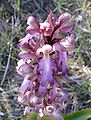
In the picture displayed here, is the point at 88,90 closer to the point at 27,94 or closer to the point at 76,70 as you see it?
the point at 76,70

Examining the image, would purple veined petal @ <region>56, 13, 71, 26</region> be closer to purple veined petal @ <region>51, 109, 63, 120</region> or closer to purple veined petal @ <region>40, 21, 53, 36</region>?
purple veined petal @ <region>40, 21, 53, 36</region>

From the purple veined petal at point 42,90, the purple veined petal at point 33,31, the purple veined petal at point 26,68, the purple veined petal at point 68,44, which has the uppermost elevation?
the purple veined petal at point 33,31

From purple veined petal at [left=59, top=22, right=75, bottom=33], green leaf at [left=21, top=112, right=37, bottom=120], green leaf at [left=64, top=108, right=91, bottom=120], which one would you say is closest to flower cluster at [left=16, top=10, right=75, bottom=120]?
purple veined petal at [left=59, top=22, right=75, bottom=33]

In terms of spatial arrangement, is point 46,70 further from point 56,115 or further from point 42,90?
point 56,115

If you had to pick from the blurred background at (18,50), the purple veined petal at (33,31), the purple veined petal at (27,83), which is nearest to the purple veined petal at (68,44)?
the purple veined petal at (33,31)

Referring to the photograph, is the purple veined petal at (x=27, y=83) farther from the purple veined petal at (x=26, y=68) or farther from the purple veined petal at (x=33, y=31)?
the purple veined petal at (x=33, y=31)

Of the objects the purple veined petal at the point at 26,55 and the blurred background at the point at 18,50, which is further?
the blurred background at the point at 18,50
